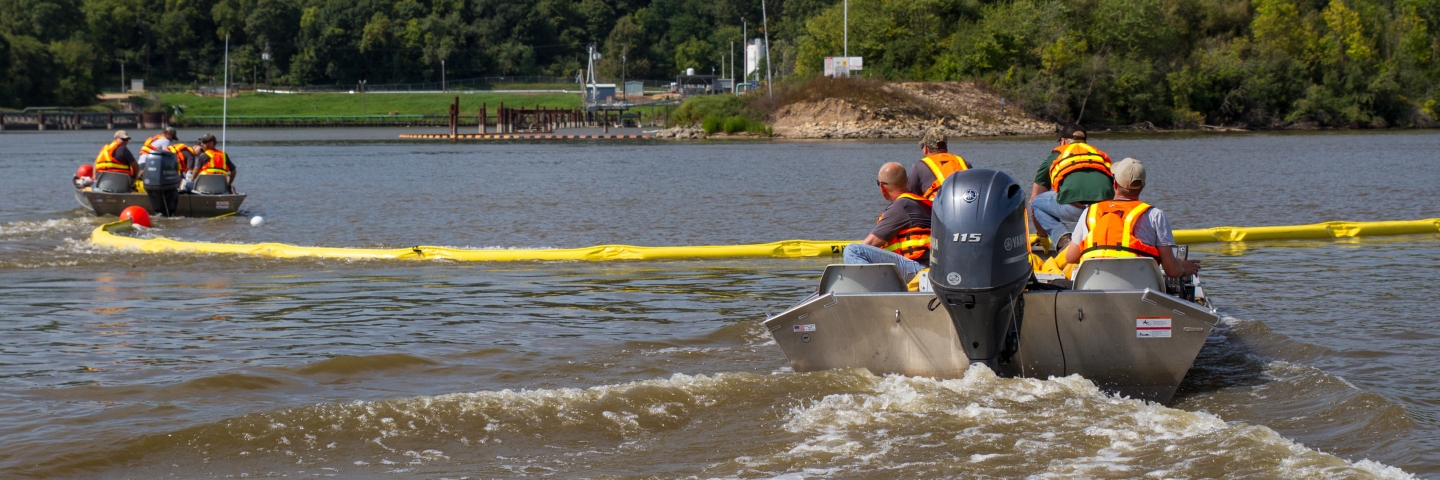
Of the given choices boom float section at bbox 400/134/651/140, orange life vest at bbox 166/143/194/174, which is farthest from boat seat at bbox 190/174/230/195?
boom float section at bbox 400/134/651/140

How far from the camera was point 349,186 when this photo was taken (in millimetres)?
31750

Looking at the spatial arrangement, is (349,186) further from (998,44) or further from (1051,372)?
(998,44)

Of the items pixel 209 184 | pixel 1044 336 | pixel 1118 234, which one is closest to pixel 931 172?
pixel 1118 234

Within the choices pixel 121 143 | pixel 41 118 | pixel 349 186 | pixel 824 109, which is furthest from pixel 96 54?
pixel 121 143

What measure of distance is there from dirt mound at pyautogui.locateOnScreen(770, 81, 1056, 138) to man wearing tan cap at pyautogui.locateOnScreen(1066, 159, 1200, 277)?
6174 centimetres

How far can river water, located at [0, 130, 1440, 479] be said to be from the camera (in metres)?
6.53

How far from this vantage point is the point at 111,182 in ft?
67.2

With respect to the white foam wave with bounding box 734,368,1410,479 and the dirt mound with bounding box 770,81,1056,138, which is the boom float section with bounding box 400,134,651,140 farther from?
the white foam wave with bounding box 734,368,1410,479

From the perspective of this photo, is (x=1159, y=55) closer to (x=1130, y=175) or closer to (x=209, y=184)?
(x=209, y=184)

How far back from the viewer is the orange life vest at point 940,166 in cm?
930

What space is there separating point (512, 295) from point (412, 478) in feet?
20.4

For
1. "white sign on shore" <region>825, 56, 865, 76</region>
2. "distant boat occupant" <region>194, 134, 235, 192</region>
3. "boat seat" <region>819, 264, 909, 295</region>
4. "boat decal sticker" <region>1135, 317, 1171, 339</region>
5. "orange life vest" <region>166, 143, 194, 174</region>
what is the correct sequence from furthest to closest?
1. "white sign on shore" <region>825, 56, 865, 76</region>
2. "orange life vest" <region>166, 143, 194, 174</region>
3. "distant boat occupant" <region>194, 134, 235, 192</region>
4. "boat seat" <region>819, 264, 909, 295</region>
5. "boat decal sticker" <region>1135, 317, 1171, 339</region>

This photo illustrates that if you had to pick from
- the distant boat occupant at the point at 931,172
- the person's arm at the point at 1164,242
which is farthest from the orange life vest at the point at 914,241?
the person's arm at the point at 1164,242

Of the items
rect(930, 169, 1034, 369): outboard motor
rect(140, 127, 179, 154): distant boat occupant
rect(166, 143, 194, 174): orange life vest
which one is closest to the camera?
rect(930, 169, 1034, 369): outboard motor
